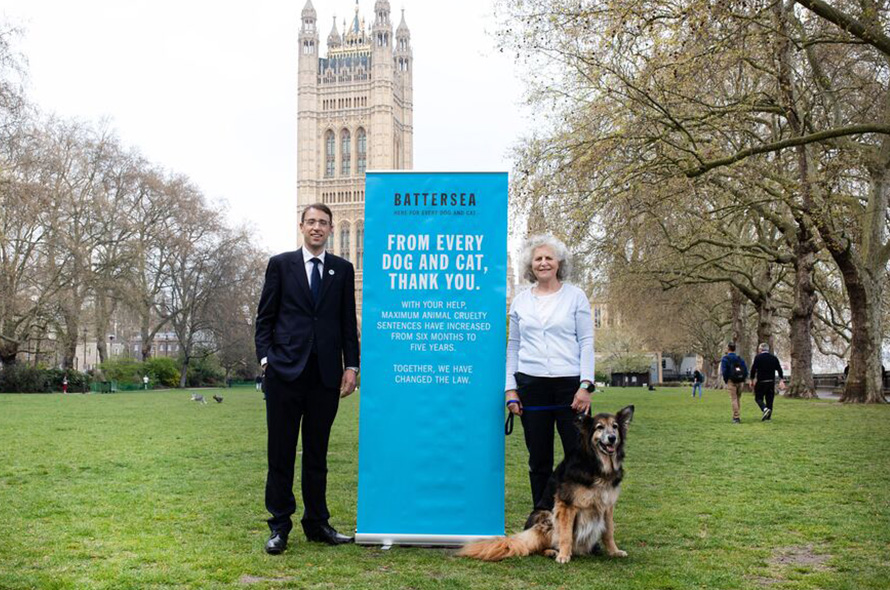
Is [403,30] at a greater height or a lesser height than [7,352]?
greater

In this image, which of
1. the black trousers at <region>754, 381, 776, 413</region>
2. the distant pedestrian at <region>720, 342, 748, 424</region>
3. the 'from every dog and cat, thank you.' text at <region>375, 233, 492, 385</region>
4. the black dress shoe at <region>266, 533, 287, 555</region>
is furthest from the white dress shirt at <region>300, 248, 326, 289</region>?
the black trousers at <region>754, 381, 776, 413</region>

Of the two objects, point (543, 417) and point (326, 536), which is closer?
point (543, 417)

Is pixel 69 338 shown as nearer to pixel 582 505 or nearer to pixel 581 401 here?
pixel 581 401

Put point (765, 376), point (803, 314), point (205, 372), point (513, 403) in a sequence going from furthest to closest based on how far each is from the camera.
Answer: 1. point (205, 372)
2. point (803, 314)
3. point (765, 376)
4. point (513, 403)

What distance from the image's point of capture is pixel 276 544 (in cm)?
630

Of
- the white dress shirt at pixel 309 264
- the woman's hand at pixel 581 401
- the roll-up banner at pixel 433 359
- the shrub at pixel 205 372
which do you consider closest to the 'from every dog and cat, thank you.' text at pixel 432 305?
the roll-up banner at pixel 433 359

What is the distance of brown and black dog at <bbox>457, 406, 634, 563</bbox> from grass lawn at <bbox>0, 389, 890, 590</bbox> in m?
0.13

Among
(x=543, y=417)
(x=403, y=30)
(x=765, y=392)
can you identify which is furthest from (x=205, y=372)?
(x=403, y=30)

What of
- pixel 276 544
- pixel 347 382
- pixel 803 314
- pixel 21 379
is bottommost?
pixel 276 544

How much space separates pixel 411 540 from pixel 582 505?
157cm

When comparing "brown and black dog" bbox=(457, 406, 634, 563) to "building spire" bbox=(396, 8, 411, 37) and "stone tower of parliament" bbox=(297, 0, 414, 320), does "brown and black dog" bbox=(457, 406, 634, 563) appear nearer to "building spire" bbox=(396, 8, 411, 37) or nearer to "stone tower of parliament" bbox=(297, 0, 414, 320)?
"stone tower of parliament" bbox=(297, 0, 414, 320)

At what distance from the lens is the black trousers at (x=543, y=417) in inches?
254

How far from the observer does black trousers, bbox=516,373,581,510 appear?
6.45 meters

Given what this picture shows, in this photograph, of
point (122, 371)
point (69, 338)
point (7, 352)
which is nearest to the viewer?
point (7, 352)
